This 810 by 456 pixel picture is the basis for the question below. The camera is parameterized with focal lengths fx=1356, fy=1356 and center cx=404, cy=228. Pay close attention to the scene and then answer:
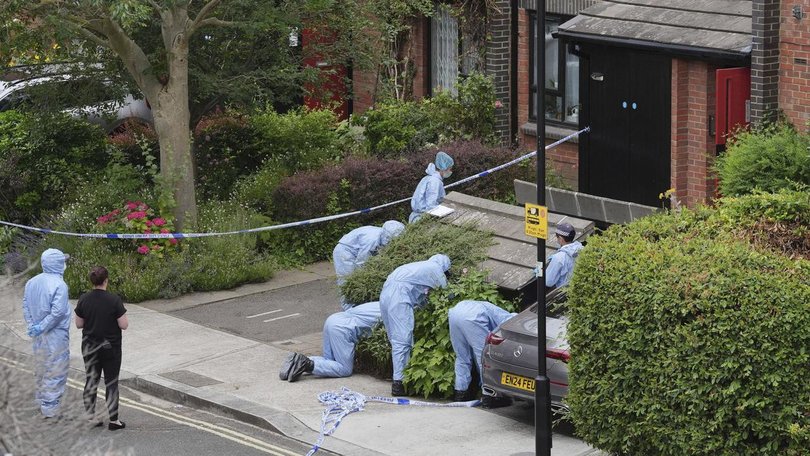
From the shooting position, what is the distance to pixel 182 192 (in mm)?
17922

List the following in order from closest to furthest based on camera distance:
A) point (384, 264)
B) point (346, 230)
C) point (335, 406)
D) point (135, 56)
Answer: point (335, 406), point (384, 264), point (135, 56), point (346, 230)

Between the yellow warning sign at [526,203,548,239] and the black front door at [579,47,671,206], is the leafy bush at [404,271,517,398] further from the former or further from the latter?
the black front door at [579,47,671,206]

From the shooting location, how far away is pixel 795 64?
1592cm

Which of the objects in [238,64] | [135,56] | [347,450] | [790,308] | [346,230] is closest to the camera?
[790,308]

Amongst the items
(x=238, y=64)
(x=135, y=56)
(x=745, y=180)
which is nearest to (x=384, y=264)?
(x=745, y=180)

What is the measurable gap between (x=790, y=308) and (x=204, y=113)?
1256cm

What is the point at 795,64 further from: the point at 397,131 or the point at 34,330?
the point at 34,330

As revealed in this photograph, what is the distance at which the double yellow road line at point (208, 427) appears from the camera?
11852 mm

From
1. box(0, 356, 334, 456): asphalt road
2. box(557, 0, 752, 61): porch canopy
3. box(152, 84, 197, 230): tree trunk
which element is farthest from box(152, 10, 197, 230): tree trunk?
box(557, 0, 752, 61): porch canopy

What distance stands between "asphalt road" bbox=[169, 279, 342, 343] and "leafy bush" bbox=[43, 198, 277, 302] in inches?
20.0

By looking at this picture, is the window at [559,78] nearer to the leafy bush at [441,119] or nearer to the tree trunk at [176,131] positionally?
the leafy bush at [441,119]

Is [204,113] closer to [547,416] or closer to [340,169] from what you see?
[340,169]

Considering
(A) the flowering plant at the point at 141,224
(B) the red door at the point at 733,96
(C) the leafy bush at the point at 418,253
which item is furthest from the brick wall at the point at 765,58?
(A) the flowering plant at the point at 141,224

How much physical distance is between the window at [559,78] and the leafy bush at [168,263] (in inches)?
206
